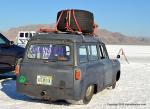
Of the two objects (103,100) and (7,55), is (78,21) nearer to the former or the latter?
(103,100)

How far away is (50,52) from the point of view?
8852mm

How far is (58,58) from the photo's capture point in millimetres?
8664

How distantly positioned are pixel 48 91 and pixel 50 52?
0.93m

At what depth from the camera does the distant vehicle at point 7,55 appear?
41.9 ft

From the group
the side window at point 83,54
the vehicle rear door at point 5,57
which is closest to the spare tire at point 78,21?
the side window at point 83,54

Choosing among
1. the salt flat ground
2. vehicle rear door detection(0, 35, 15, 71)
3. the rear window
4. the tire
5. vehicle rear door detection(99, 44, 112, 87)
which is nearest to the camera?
the rear window

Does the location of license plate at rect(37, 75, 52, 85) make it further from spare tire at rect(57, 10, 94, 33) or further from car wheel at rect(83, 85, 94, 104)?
spare tire at rect(57, 10, 94, 33)

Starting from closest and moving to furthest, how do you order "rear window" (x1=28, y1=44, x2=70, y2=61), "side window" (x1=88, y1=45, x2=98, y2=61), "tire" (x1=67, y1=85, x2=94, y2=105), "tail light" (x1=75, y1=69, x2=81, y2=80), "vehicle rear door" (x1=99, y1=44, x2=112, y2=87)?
"tail light" (x1=75, y1=69, x2=81, y2=80), "rear window" (x1=28, y1=44, x2=70, y2=61), "tire" (x1=67, y1=85, x2=94, y2=105), "side window" (x1=88, y1=45, x2=98, y2=61), "vehicle rear door" (x1=99, y1=44, x2=112, y2=87)

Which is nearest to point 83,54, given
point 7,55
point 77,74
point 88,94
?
point 77,74

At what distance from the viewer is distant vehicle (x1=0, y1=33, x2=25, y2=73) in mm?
12766

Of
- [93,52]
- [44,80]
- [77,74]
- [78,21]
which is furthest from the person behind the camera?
[78,21]

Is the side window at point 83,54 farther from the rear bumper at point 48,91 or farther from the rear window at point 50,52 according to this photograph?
the rear bumper at point 48,91

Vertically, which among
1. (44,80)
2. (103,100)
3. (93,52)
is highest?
(93,52)

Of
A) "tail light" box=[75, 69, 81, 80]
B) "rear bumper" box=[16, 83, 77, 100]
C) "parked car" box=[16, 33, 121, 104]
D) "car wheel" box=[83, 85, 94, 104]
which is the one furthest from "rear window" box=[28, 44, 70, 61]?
"car wheel" box=[83, 85, 94, 104]
